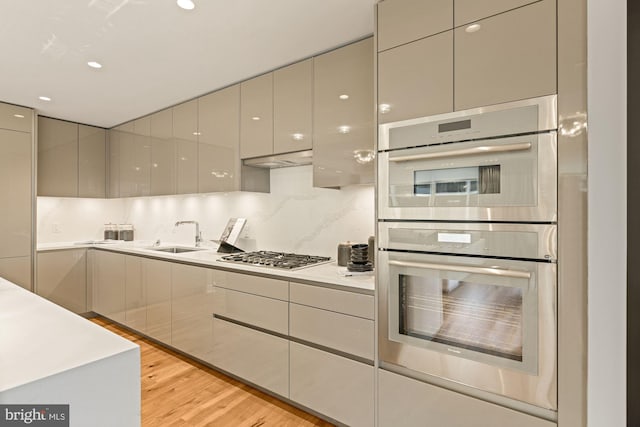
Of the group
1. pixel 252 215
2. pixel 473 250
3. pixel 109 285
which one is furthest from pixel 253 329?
pixel 109 285

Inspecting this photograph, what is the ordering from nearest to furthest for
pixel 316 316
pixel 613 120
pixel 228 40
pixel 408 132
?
pixel 613 120, pixel 408 132, pixel 316 316, pixel 228 40

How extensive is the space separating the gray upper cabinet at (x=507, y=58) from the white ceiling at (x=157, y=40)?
67 centimetres

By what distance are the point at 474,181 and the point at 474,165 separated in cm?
7

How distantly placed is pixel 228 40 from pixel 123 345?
1.95 metres

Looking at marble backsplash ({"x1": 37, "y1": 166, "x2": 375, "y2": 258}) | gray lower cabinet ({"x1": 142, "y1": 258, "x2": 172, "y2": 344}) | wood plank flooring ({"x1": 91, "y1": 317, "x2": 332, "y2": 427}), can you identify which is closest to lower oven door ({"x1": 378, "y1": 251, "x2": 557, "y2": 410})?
marble backsplash ({"x1": 37, "y1": 166, "x2": 375, "y2": 258})

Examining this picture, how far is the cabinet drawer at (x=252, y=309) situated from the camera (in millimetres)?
2213

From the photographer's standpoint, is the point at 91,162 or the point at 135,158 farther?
the point at 91,162

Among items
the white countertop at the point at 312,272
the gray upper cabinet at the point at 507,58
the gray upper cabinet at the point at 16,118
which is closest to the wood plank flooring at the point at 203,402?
the white countertop at the point at 312,272

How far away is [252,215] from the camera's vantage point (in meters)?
3.26

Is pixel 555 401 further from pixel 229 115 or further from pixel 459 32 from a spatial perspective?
pixel 229 115

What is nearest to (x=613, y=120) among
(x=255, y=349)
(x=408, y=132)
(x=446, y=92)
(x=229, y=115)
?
(x=446, y=92)

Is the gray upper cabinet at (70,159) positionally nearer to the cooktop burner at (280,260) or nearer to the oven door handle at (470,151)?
the cooktop burner at (280,260)

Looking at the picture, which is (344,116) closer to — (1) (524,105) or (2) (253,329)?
(1) (524,105)

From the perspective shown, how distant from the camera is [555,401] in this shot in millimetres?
1348
